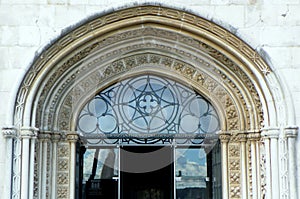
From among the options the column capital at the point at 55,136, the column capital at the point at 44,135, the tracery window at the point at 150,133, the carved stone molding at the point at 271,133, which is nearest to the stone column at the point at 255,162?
the carved stone molding at the point at 271,133

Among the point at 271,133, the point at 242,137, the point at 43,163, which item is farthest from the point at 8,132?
the point at 271,133

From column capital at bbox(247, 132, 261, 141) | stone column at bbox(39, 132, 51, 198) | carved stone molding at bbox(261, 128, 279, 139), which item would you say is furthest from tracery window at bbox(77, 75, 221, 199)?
carved stone molding at bbox(261, 128, 279, 139)

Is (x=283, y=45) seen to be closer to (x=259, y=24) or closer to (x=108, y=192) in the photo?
(x=259, y=24)

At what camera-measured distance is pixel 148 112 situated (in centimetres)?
1055

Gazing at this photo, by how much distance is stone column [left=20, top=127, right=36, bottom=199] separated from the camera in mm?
9188

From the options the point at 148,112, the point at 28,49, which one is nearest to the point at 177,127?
the point at 148,112

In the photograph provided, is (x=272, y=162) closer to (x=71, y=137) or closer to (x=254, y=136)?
(x=254, y=136)

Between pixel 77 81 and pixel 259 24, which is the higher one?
pixel 259 24

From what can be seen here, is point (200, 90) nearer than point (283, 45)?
No

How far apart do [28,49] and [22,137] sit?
1.35m

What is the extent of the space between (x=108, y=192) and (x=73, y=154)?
0.92 metres

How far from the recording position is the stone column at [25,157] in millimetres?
9188

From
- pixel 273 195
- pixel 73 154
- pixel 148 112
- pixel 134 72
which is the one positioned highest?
pixel 134 72

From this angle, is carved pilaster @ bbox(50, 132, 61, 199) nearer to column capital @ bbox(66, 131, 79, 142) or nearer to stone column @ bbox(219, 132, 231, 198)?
column capital @ bbox(66, 131, 79, 142)
